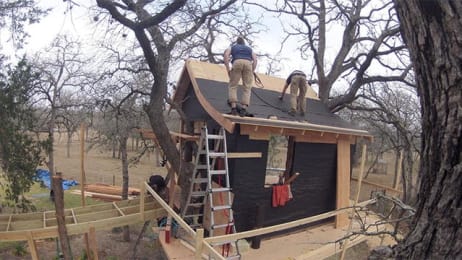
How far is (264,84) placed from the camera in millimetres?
9836

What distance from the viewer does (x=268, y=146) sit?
7.71m

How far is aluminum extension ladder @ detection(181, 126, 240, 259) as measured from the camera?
21.5 ft

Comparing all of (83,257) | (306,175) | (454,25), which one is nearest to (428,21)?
(454,25)

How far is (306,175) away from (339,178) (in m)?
1.20

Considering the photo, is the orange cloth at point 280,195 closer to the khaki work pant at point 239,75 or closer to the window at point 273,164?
the window at point 273,164

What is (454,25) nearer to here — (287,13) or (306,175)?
(306,175)

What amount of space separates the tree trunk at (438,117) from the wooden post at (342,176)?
8105mm

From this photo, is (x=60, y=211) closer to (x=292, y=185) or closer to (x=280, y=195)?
(x=280, y=195)

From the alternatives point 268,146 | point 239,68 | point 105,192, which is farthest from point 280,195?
point 105,192

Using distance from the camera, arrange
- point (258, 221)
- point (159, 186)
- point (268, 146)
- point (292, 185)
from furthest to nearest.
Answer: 1. point (159, 186)
2. point (292, 185)
3. point (268, 146)
4. point (258, 221)

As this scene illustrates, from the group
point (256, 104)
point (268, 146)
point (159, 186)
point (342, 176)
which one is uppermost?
point (256, 104)

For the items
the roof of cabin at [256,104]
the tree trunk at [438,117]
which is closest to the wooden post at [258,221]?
the roof of cabin at [256,104]

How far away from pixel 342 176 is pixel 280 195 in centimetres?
239

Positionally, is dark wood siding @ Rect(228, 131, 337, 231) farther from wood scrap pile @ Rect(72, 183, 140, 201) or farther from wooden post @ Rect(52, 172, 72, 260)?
Answer: wood scrap pile @ Rect(72, 183, 140, 201)
